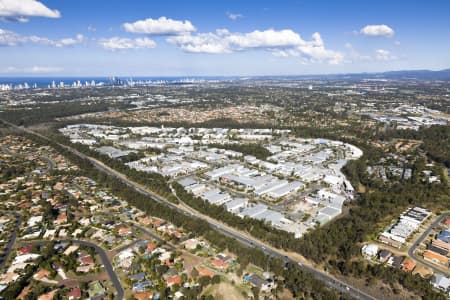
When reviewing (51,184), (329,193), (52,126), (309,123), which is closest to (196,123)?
(309,123)

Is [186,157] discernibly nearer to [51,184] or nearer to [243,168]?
[243,168]

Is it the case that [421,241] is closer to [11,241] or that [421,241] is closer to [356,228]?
[356,228]

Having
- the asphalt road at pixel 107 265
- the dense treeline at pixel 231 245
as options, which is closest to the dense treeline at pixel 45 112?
the dense treeline at pixel 231 245

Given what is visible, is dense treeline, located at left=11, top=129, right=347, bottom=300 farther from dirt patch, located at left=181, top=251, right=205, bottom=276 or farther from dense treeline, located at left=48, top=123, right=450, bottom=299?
dense treeline, located at left=48, top=123, right=450, bottom=299

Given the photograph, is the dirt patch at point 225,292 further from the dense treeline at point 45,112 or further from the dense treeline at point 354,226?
the dense treeline at point 45,112

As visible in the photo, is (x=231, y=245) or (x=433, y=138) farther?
(x=433, y=138)

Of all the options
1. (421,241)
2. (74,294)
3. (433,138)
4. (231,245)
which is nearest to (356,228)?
(421,241)

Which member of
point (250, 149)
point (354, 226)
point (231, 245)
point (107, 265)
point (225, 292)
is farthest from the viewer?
point (250, 149)
